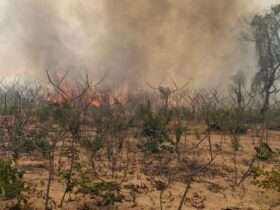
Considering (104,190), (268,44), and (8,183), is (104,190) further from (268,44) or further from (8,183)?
(268,44)

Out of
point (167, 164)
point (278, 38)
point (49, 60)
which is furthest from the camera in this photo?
point (49, 60)

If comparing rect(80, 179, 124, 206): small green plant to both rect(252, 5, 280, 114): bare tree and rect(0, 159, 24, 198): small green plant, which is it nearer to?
rect(0, 159, 24, 198): small green plant

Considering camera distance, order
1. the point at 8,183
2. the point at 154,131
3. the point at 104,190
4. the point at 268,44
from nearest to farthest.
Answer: the point at 8,183, the point at 104,190, the point at 154,131, the point at 268,44

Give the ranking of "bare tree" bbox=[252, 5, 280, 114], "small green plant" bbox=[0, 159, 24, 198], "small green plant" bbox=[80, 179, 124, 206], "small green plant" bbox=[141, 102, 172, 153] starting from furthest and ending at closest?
"bare tree" bbox=[252, 5, 280, 114]
"small green plant" bbox=[141, 102, 172, 153]
"small green plant" bbox=[80, 179, 124, 206]
"small green plant" bbox=[0, 159, 24, 198]

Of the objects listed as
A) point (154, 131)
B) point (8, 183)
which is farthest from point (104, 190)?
point (154, 131)

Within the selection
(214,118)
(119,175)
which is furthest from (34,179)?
(214,118)

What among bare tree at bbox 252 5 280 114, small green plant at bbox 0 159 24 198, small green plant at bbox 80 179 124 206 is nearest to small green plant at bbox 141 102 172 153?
small green plant at bbox 80 179 124 206

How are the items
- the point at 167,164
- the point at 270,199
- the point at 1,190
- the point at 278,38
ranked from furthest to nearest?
the point at 278,38
the point at 167,164
the point at 270,199
the point at 1,190

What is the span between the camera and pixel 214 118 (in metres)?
18.4

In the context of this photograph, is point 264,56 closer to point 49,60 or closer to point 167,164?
point 49,60

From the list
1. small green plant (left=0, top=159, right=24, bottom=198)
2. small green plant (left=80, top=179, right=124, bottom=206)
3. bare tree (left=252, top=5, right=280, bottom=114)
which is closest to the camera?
small green plant (left=0, top=159, right=24, bottom=198)

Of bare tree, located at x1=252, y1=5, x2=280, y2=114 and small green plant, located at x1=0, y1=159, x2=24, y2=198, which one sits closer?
small green plant, located at x1=0, y1=159, x2=24, y2=198

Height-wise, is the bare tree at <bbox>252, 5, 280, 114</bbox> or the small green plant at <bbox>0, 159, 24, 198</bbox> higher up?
the bare tree at <bbox>252, 5, 280, 114</bbox>

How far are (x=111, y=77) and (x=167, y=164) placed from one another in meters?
25.1
